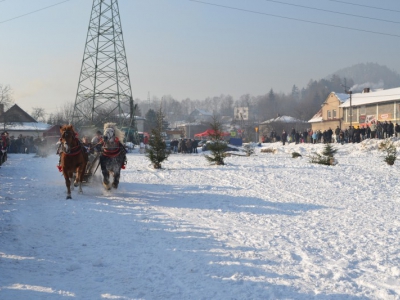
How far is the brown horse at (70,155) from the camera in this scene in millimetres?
12680

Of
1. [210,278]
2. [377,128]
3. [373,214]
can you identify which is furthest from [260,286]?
[377,128]

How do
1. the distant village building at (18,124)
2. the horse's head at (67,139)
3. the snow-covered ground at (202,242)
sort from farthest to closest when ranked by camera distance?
the distant village building at (18,124), the horse's head at (67,139), the snow-covered ground at (202,242)

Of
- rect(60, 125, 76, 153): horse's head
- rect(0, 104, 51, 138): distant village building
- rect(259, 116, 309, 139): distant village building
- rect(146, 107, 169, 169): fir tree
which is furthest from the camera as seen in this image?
rect(259, 116, 309, 139): distant village building

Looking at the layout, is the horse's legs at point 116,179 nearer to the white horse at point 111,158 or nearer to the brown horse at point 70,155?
the white horse at point 111,158

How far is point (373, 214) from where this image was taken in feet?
34.2

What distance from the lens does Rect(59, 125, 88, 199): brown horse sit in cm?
1268

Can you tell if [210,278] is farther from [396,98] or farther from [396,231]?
[396,98]

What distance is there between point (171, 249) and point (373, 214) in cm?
519

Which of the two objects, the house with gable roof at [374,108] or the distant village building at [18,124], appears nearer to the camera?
the distant village building at [18,124]

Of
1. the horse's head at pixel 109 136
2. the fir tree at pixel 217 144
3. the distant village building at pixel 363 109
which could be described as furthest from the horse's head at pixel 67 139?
the distant village building at pixel 363 109

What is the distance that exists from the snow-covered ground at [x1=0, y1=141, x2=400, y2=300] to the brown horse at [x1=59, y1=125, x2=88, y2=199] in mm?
725

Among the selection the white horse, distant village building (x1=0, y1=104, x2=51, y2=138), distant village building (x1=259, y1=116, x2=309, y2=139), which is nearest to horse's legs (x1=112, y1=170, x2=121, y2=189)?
the white horse

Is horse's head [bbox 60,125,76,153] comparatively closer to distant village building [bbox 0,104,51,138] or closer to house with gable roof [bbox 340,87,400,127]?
distant village building [bbox 0,104,51,138]

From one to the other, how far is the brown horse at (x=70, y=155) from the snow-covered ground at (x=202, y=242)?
0.72 meters
